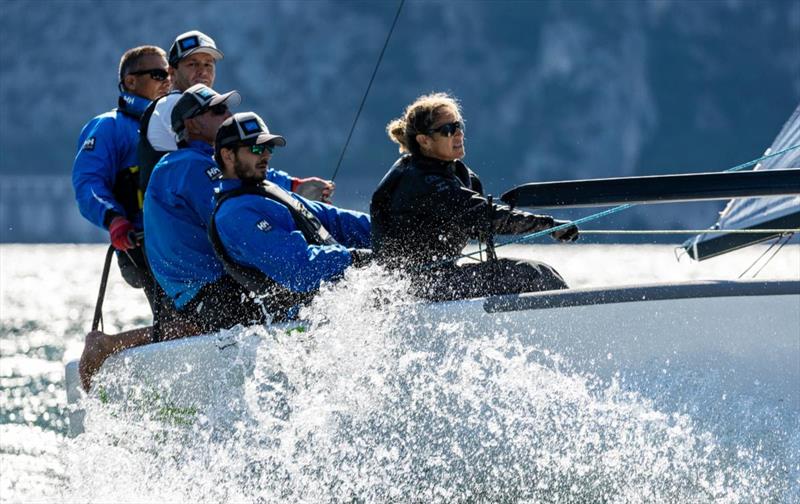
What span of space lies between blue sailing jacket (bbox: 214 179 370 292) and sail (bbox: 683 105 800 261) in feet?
5.70

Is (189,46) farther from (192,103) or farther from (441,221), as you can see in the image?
(441,221)

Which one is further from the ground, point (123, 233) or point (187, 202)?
point (123, 233)

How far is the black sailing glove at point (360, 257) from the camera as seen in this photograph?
421 centimetres

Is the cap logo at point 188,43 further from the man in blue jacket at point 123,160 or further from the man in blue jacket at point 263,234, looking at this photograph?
the man in blue jacket at point 263,234

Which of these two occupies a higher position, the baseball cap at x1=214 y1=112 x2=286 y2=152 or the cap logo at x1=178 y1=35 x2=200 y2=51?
the cap logo at x1=178 y1=35 x2=200 y2=51

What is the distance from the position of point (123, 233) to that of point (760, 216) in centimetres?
242

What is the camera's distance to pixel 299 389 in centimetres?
416

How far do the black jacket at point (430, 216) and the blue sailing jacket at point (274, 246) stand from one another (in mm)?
162

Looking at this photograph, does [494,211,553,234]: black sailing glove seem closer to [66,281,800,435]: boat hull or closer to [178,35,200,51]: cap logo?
[66,281,800,435]: boat hull

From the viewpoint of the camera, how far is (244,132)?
4281mm

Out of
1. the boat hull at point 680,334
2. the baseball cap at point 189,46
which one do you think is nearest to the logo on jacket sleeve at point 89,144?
the baseball cap at point 189,46

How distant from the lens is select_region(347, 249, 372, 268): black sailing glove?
13.8 ft

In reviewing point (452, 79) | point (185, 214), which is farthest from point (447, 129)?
point (452, 79)

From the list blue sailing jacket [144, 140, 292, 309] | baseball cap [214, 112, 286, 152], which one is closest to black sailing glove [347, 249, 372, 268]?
baseball cap [214, 112, 286, 152]
